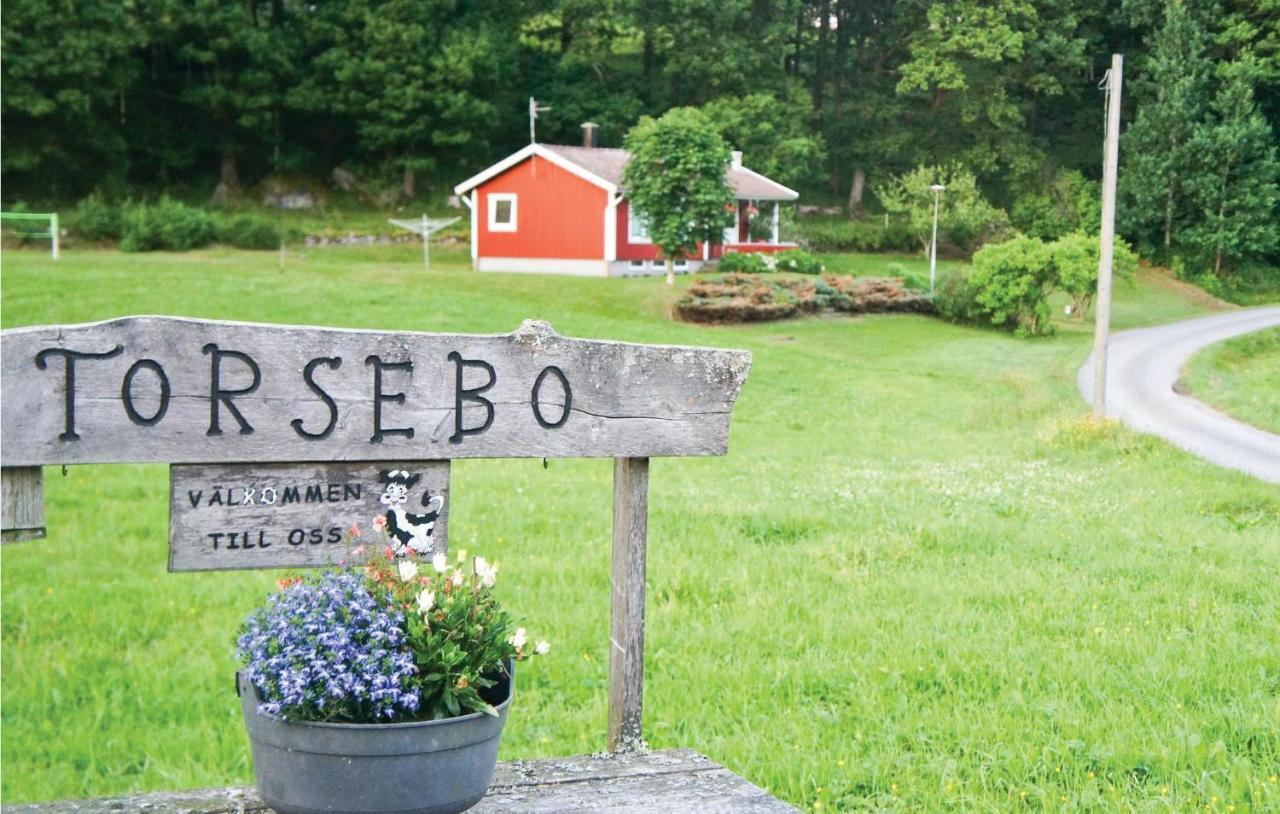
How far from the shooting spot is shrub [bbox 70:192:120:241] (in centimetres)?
3762

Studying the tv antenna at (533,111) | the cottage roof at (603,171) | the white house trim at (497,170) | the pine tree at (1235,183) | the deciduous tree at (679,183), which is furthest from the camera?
the pine tree at (1235,183)

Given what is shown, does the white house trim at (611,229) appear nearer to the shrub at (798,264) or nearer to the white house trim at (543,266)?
the white house trim at (543,266)

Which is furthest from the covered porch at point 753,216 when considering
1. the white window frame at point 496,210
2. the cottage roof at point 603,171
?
the white window frame at point 496,210

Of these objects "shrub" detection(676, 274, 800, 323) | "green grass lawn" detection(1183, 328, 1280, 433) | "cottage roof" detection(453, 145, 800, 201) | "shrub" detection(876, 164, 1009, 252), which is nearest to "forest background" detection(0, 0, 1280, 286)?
"shrub" detection(876, 164, 1009, 252)

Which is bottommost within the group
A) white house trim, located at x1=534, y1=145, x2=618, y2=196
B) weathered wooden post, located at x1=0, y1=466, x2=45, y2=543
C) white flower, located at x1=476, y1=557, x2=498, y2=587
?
white flower, located at x1=476, y1=557, x2=498, y2=587

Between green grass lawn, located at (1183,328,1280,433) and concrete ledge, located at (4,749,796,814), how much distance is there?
51.5ft

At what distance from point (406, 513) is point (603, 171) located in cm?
3658

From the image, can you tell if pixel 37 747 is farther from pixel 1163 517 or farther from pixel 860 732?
pixel 1163 517

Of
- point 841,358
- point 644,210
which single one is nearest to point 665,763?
point 841,358

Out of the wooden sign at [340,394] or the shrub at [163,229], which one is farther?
the shrub at [163,229]

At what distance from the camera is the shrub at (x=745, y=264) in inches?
1511

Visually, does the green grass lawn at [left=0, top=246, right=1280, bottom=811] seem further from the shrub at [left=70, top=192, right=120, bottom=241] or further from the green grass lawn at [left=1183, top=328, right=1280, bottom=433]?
the shrub at [left=70, top=192, right=120, bottom=241]

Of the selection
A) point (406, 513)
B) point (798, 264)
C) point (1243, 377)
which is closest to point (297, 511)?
point (406, 513)

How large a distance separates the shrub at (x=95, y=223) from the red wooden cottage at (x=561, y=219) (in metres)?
10.0
